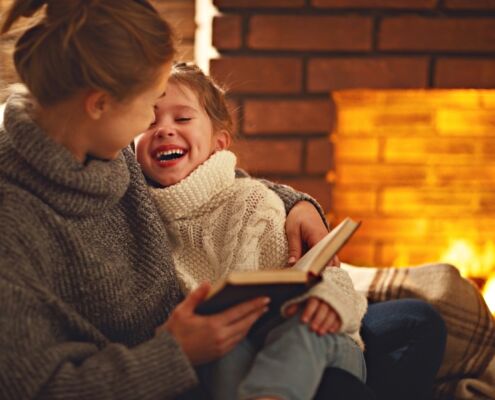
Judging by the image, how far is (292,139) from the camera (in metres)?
2.02

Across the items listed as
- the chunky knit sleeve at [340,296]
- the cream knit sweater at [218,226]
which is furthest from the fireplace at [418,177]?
the chunky knit sleeve at [340,296]

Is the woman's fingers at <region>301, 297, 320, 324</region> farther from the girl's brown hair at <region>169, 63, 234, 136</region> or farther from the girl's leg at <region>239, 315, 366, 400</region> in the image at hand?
the girl's brown hair at <region>169, 63, 234, 136</region>

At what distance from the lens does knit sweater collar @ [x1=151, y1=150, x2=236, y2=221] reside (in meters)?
1.29

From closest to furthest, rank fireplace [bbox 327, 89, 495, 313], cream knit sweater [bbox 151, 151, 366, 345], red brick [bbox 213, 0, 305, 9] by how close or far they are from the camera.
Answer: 1. cream knit sweater [bbox 151, 151, 366, 345]
2. red brick [bbox 213, 0, 305, 9]
3. fireplace [bbox 327, 89, 495, 313]

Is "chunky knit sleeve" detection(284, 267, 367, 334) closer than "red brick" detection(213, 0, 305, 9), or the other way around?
"chunky knit sleeve" detection(284, 267, 367, 334)

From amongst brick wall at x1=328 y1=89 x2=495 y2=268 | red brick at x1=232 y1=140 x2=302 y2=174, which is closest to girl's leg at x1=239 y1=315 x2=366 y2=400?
red brick at x1=232 y1=140 x2=302 y2=174

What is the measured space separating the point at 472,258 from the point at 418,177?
310 millimetres

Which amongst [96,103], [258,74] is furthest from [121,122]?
[258,74]

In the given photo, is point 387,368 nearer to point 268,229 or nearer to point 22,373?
point 268,229

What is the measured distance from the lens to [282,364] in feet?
3.30

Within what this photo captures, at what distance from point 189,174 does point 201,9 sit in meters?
0.87

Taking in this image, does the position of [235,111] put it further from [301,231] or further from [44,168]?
[44,168]

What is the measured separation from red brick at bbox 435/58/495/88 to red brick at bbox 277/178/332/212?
43 cm

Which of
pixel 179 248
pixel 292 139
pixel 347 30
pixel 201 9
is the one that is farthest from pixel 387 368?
pixel 201 9
